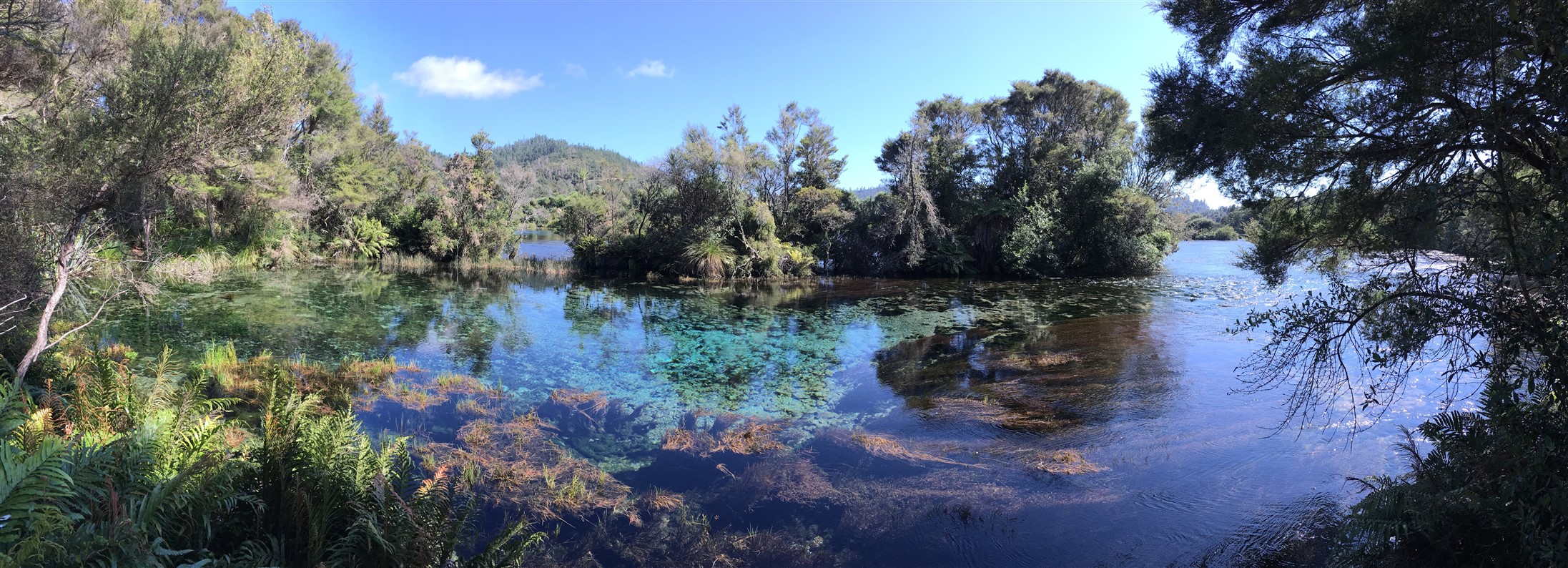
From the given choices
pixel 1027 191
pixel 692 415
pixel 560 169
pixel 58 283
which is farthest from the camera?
pixel 560 169

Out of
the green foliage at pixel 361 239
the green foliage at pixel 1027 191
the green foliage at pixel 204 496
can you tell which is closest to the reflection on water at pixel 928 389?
the green foliage at pixel 204 496

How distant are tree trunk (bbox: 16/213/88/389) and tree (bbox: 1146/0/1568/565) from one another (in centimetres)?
977

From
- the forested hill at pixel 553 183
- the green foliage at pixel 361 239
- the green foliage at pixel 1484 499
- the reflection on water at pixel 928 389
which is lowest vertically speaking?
the reflection on water at pixel 928 389

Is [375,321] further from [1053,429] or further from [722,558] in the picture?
[1053,429]

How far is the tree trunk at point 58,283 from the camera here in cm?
520

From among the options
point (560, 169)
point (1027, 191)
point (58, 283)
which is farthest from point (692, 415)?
point (560, 169)

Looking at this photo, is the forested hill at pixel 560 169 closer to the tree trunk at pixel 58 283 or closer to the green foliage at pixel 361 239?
the green foliage at pixel 361 239

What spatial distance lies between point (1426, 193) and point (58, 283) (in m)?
10.5

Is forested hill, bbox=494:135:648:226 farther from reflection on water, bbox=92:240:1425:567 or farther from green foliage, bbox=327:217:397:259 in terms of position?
reflection on water, bbox=92:240:1425:567

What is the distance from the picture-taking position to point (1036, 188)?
24750 mm

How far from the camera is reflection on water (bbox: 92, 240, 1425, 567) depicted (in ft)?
16.3

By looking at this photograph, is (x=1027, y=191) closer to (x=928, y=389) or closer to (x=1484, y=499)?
(x=928, y=389)

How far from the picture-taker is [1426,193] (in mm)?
3689

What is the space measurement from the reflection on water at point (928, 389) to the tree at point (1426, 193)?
4.21 feet
